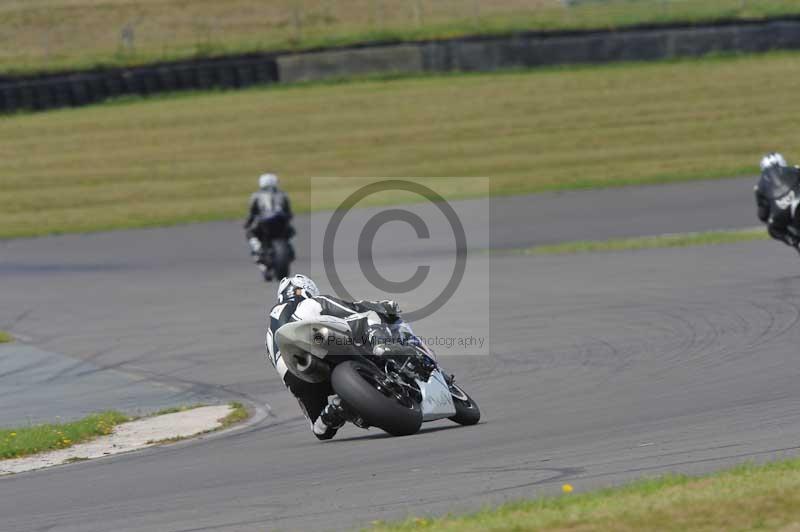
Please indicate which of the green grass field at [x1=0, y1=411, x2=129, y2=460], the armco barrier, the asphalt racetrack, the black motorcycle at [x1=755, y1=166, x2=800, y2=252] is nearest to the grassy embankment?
the green grass field at [x1=0, y1=411, x2=129, y2=460]

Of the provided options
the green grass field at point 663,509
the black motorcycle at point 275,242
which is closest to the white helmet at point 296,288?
the green grass field at point 663,509

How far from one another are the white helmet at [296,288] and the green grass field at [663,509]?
8.70 feet

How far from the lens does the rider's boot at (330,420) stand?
29.1 feet

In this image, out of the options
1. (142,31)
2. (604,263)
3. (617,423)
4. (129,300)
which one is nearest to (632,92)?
(142,31)

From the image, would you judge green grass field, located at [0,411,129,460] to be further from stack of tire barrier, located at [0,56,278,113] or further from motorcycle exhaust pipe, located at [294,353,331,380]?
stack of tire barrier, located at [0,56,278,113]

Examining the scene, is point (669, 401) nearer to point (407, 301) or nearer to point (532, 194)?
point (407, 301)

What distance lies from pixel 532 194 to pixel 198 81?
11535 mm

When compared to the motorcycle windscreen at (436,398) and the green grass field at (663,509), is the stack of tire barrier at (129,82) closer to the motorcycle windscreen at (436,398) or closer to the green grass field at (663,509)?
the motorcycle windscreen at (436,398)

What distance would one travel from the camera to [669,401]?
10.0 meters

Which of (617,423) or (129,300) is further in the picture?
(129,300)

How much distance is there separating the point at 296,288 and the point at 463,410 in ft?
4.83

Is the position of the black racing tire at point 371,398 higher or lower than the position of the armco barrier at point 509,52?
lower

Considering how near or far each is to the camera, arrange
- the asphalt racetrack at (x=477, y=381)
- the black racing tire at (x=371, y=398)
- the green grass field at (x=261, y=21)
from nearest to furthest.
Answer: the asphalt racetrack at (x=477, y=381), the black racing tire at (x=371, y=398), the green grass field at (x=261, y=21)

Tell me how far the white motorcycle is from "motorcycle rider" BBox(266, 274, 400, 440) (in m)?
0.05
